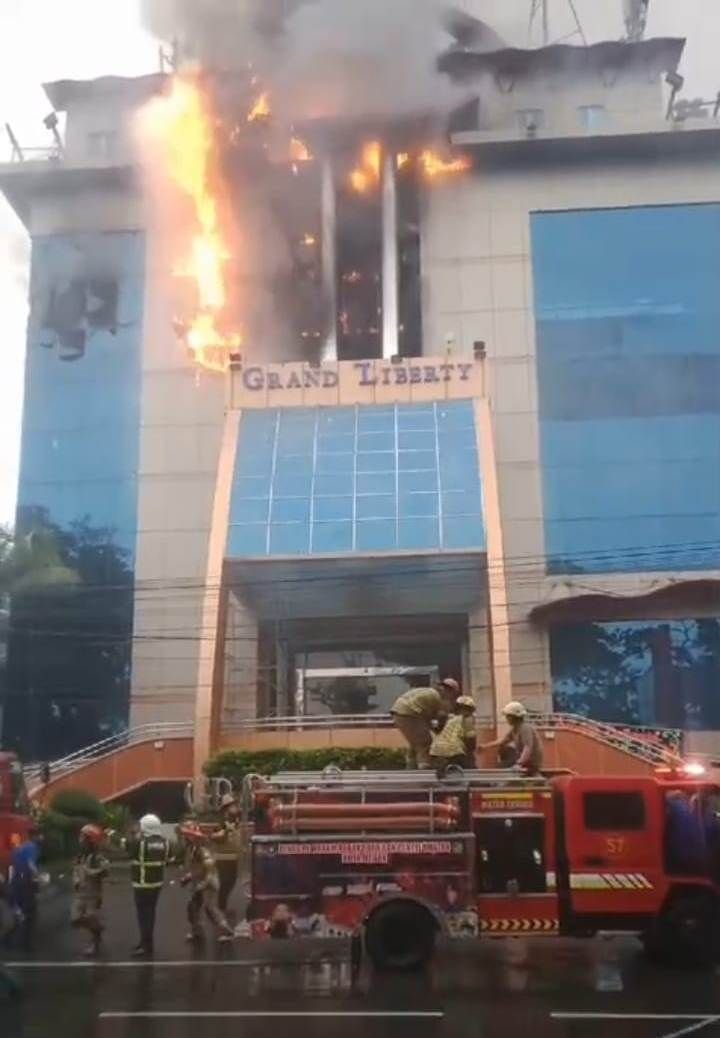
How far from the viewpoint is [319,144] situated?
38219 mm

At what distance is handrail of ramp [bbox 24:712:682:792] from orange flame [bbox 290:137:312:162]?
19.6m

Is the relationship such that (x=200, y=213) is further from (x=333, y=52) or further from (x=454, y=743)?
(x=454, y=743)

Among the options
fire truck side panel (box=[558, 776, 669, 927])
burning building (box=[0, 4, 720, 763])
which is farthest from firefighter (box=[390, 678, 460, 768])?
burning building (box=[0, 4, 720, 763])

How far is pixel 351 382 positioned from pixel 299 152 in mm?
10740

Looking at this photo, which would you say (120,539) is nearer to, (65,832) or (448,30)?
(65,832)

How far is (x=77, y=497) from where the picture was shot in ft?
118

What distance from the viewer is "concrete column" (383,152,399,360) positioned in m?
36.5

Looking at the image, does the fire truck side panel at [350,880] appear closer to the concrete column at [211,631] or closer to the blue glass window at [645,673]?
the concrete column at [211,631]

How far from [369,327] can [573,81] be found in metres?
12.2

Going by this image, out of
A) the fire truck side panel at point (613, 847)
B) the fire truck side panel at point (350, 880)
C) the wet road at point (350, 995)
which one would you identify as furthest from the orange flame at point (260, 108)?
the fire truck side panel at point (350, 880)

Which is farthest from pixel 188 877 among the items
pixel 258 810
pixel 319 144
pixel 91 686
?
pixel 319 144

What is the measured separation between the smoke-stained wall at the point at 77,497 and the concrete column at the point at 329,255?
6386 millimetres

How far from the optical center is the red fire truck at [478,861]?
11109 millimetres

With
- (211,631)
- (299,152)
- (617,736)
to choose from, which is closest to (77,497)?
(211,631)
